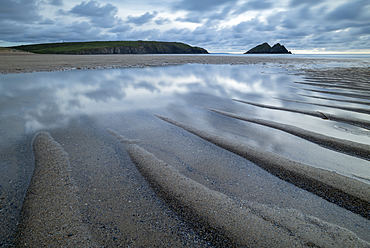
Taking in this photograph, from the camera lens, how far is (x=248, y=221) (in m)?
2.11

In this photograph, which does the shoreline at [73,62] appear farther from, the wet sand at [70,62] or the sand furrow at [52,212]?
the sand furrow at [52,212]

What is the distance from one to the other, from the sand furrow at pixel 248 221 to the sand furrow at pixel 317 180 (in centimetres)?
57

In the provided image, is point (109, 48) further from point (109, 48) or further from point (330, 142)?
point (330, 142)

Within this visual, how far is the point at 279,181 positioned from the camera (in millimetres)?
2879

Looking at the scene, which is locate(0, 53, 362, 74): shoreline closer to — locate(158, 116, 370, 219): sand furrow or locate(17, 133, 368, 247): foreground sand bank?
locate(17, 133, 368, 247): foreground sand bank

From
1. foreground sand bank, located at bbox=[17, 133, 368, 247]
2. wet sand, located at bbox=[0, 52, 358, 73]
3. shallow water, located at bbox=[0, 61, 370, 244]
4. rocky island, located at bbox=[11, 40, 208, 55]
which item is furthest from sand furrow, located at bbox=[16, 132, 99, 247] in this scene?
rocky island, located at bbox=[11, 40, 208, 55]

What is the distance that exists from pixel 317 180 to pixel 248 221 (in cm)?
140

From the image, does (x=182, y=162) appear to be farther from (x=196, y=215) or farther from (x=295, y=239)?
(x=295, y=239)

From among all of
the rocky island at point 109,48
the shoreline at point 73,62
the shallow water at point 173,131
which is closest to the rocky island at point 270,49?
the rocky island at point 109,48

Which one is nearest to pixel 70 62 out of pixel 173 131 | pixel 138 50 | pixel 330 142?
pixel 173 131

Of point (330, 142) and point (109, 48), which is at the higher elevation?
point (109, 48)

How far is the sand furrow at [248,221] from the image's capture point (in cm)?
190

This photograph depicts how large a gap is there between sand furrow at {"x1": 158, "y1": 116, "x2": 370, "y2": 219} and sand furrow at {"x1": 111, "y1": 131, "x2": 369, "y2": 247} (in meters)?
0.57

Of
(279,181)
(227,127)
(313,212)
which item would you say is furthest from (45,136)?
(313,212)
